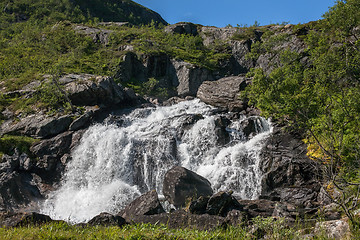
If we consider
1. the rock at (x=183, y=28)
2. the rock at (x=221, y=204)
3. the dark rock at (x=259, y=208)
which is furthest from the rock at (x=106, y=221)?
the rock at (x=183, y=28)

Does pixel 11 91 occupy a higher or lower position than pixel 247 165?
higher

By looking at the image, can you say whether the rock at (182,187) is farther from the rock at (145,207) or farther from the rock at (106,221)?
the rock at (106,221)

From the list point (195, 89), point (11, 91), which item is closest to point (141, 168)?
point (11, 91)

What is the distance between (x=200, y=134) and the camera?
29.2 metres

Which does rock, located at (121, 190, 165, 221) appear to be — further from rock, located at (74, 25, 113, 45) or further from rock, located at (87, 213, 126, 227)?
rock, located at (74, 25, 113, 45)

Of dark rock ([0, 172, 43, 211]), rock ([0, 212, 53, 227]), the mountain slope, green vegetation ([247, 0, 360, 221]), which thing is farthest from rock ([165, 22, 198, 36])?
rock ([0, 212, 53, 227])

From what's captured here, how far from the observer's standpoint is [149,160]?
86.9 ft

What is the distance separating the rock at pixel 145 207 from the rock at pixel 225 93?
25077 millimetres

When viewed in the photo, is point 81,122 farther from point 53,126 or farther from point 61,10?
point 61,10

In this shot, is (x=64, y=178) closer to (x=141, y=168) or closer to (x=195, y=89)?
(x=141, y=168)

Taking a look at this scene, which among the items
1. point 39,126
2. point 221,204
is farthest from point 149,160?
point 39,126

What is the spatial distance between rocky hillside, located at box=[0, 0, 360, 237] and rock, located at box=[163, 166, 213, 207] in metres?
3.56

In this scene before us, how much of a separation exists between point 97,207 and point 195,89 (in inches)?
1595

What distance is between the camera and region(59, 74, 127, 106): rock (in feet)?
125
